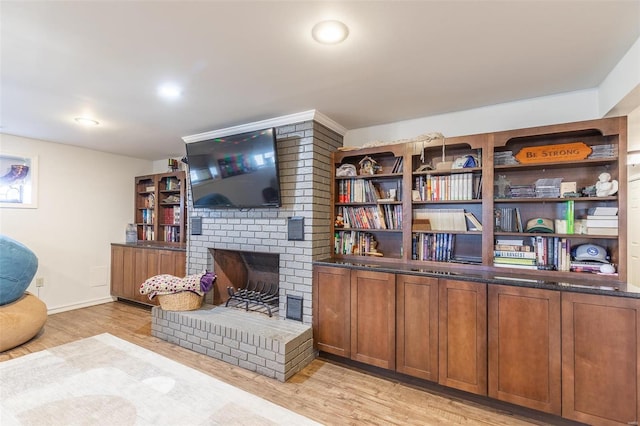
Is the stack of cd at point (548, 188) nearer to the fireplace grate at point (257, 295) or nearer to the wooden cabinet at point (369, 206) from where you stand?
the wooden cabinet at point (369, 206)

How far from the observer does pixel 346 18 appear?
154 centimetres

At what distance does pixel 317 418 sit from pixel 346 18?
2.40 metres

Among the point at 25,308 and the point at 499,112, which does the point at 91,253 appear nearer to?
the point at 25,308

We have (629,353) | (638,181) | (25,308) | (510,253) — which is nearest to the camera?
(629,353)

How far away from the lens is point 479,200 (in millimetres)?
2475

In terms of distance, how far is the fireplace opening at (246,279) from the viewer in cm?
344

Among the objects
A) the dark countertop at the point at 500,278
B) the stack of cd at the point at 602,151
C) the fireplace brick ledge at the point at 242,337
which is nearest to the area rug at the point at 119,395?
the fireplace brick ledge at the point at 242,337

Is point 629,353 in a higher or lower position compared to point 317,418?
higher

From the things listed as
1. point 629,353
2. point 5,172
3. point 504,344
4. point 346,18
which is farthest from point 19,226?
point 629,353

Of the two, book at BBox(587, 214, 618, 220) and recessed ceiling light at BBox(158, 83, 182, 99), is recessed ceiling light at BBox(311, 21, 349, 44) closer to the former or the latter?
recessed ceiling light at BBox(158, 83, 182, 99)

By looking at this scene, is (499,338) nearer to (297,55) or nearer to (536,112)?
(536,112)

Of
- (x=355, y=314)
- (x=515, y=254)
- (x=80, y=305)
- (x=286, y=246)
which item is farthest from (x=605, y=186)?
(x=80, y=305)

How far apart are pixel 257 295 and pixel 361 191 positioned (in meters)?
1.72

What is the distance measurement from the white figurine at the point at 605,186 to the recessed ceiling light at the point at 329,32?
207 cm
